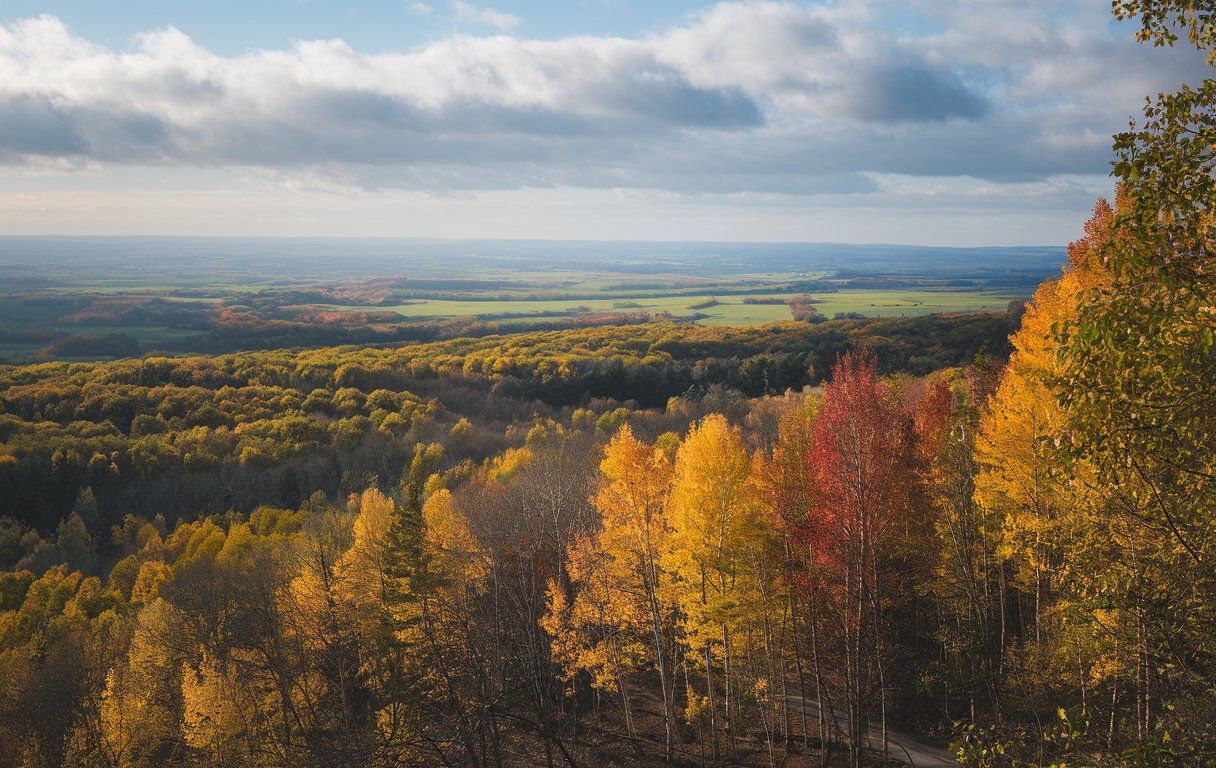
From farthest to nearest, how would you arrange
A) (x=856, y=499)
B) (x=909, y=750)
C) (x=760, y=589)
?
(x=909, y=750), (x=760, y=589), (x=856, y=499)

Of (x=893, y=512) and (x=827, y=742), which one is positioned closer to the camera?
(x=893, y=512)

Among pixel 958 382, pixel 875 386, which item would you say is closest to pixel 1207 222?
pixel 875 386

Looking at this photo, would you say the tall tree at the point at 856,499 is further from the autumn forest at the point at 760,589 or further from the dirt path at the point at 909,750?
the dirt path at the point at 909,750

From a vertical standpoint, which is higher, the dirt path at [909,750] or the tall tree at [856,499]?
the tall tree at [856,499]

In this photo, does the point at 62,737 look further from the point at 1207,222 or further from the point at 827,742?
the point at 1207,222

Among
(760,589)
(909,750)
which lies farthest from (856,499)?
(909,750)

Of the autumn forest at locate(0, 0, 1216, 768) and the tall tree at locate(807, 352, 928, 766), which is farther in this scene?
the tall tree at locate(807, 352, 928, 766)

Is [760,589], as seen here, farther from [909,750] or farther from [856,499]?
[909,750]

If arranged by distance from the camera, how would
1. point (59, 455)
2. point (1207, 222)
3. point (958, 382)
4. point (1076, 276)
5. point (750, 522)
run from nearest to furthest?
1. point (1207, 222)
2. point (1076, 276)
3. point (750, 522)
4. point (958, 382)
5. point (59, 455)

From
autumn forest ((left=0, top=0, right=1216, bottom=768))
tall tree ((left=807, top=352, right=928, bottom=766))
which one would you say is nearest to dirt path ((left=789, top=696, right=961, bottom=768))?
autumn forest ((left=0, top=0, right=1216, bottom=768))

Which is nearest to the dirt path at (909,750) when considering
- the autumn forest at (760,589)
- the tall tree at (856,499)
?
the autumn forest at (760,589)

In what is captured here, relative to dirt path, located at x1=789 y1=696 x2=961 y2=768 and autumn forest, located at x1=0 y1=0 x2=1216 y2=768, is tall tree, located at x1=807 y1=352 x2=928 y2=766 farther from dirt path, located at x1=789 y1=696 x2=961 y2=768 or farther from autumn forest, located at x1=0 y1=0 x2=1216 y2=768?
dirt path, located at x1=789 y1=696 x2=961 y2=768
